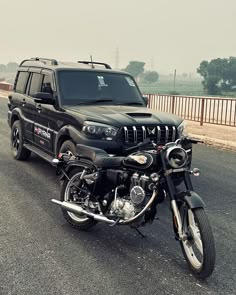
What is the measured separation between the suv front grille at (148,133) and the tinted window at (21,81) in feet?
12.3

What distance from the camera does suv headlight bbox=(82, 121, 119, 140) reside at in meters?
5.42

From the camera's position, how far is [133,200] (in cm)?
396

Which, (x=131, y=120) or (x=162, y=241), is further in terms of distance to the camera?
(x=131, y=120)

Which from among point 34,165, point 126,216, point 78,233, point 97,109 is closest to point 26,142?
point 34,165

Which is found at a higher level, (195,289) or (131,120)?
(131,120)

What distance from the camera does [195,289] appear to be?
132 inches

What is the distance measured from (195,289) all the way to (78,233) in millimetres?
1711

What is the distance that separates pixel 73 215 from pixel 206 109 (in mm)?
12017

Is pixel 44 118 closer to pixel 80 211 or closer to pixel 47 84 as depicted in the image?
pixel 47 84

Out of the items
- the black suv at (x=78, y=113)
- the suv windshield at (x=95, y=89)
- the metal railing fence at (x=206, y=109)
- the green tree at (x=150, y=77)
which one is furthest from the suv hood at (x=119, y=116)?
the green tree at (x=150, y=77)

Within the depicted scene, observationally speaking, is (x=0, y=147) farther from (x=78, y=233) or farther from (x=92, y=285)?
(x=92, y=285)

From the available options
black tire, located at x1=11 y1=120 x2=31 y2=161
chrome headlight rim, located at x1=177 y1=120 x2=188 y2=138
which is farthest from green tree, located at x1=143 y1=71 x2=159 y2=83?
chrome headlight rim, located at x1=177 y1=120 x2=188 y2=138

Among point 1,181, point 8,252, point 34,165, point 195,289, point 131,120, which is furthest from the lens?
point 34,165

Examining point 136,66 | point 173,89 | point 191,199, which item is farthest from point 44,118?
point 136,66
